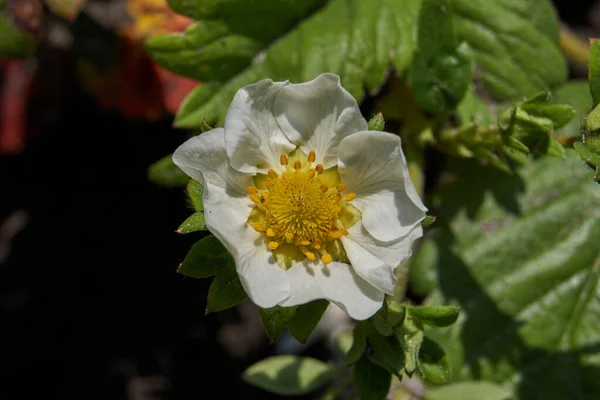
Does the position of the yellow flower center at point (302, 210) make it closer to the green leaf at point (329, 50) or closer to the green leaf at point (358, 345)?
the green leaf at point (358, 345)

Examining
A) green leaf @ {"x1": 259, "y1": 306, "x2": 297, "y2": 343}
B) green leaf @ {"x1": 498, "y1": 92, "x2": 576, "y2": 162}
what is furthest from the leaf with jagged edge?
green leaf @ {"x1": 259, "y1": 306, "x2": 297, "y2": 343}

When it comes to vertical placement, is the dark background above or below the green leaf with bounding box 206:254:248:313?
below

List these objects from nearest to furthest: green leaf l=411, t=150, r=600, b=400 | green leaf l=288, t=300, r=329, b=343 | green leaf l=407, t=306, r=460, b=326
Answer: green leaf l=288, t=300, r=329, b=343
green leaf l=407, t=306, r=460, b=326
green leaf l=411, t=150, r=600, b=400

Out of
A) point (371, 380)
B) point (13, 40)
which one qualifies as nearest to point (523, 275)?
point (371, 380)

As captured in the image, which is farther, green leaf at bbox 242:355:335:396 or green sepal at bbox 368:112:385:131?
green leaf at bbox 242:355:335:396

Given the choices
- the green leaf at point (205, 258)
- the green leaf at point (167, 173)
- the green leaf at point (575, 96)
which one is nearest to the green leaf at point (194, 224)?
the green leaf at point (205, 258)

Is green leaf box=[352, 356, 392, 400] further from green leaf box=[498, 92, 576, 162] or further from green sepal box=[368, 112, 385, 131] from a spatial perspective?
green leaf box=[498, 92, 576, 162]

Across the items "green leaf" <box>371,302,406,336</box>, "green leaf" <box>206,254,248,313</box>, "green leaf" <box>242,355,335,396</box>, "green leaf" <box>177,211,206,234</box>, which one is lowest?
"green leaf" <box>242,355,335,396</box>
